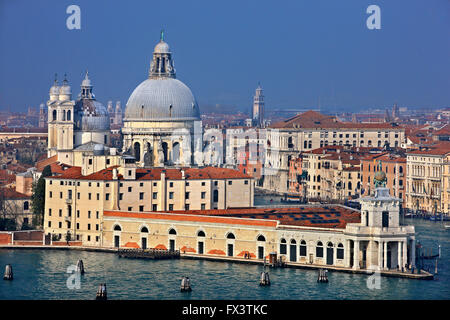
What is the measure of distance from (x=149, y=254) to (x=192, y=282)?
3617 mm

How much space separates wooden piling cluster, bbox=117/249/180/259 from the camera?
3066 cm

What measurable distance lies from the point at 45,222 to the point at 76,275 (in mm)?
6131

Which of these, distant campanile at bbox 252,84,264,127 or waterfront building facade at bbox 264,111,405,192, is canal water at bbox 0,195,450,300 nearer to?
waterfront building facade at bbox 264,111,405,192

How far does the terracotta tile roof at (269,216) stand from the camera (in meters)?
29.8

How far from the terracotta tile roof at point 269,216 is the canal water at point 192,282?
1008 millimetres

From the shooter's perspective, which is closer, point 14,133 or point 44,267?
point 44,267

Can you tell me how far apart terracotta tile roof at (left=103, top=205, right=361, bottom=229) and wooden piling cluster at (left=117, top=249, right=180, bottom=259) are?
0.75 meters

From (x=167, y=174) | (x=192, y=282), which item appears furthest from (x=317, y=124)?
(x=192, y=282)

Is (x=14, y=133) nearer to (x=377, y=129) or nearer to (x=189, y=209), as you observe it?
(x=377, y=129)

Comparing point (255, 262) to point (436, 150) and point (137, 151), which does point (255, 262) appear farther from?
point (436, 150)

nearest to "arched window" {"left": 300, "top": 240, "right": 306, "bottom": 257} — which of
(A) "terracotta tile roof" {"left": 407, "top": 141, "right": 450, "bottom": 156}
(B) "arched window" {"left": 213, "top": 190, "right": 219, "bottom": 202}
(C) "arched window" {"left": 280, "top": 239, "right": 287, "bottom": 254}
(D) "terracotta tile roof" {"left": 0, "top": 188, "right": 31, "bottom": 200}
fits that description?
(C) "arched window" {"left": 280, "top": 239, "right": 287, "bottom": 254}

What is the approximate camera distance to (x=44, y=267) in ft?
96.5
